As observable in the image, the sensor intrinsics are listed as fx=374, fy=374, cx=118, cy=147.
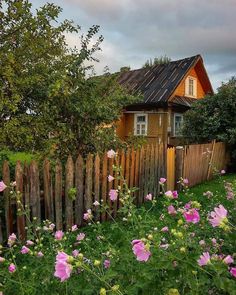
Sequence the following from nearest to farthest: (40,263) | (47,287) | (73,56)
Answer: (47,287) < (40,263) < (73,56)

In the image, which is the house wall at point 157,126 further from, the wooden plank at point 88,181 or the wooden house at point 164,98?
the wooden plank at point 88,181

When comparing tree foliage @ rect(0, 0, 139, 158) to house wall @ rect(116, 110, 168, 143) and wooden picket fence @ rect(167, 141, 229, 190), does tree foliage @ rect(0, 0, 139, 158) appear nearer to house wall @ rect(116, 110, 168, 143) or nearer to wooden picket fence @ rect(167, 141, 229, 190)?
wooden picket fence @ rect(167, 141, 229, 190)

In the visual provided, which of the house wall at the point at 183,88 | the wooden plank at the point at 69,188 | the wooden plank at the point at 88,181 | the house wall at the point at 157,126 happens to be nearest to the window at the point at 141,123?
the house wall at the point at 157,126

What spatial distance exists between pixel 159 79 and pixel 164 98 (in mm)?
2839

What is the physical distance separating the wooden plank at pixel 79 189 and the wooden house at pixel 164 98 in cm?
1522

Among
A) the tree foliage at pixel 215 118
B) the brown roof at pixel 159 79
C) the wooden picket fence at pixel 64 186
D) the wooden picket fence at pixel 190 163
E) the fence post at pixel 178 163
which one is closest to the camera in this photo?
the wooden picket fence at pixel 64 186

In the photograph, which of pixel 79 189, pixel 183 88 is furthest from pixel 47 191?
pixel 183 88

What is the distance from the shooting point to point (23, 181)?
4.81 metres

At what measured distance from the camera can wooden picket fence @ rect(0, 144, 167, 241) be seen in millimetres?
4719

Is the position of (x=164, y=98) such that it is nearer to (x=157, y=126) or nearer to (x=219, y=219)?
(x=157, y=126)

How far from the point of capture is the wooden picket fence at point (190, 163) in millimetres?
8969

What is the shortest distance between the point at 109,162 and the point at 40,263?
3.77 m

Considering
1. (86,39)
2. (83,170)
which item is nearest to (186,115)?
(86,39)

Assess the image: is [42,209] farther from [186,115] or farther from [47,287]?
[186,115]
